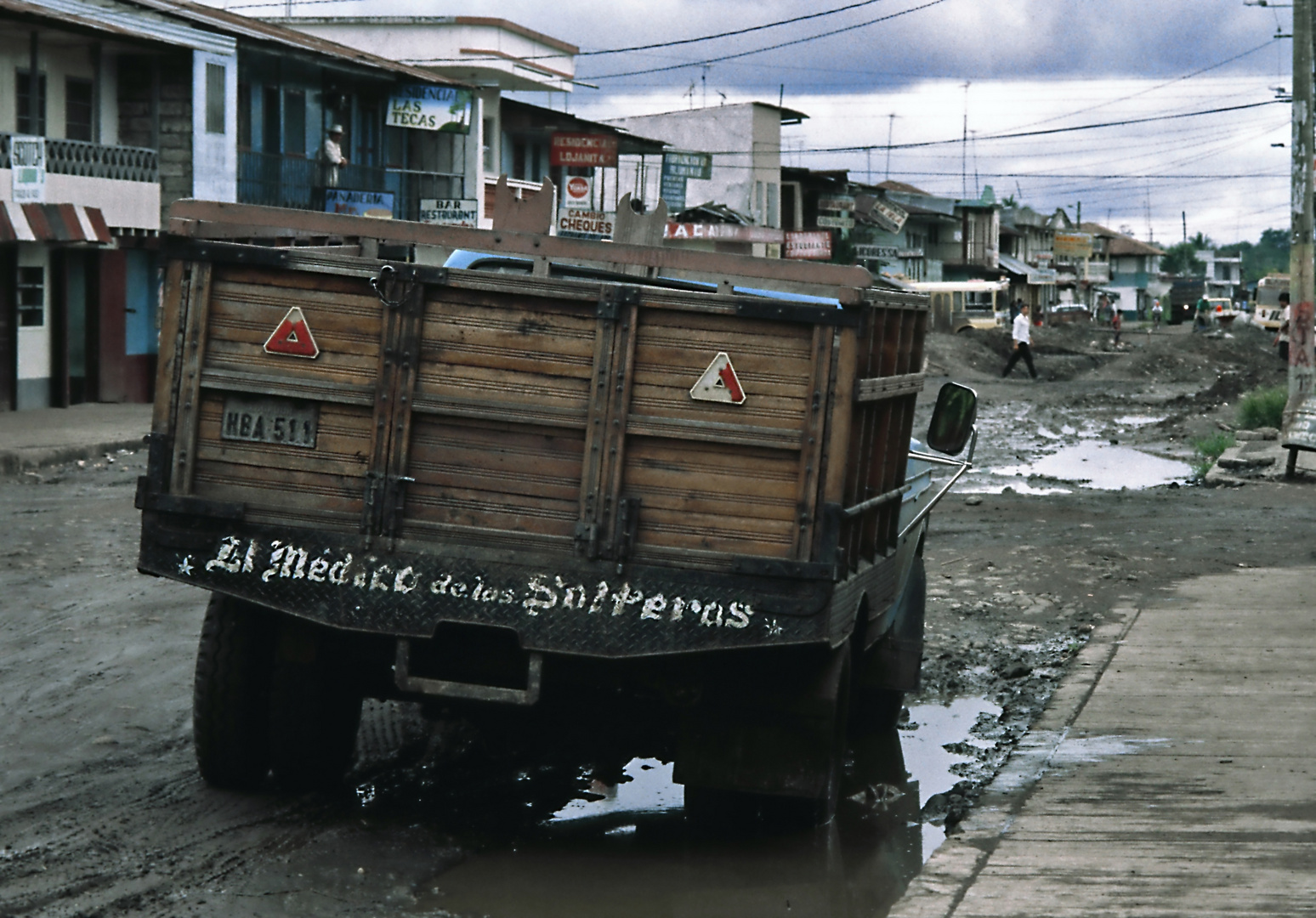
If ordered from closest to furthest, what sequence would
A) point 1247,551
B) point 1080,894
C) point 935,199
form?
point 1080,894
point 1247,551
point 935,199

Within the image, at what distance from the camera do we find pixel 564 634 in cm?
489

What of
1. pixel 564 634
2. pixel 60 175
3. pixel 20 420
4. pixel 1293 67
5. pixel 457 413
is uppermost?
pixel 1293 67

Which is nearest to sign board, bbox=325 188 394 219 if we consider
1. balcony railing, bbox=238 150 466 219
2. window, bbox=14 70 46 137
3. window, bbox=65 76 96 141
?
balcony railing, bbox=238 150 466 219

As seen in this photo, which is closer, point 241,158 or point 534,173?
point 241,158

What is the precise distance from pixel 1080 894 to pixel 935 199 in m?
77.4

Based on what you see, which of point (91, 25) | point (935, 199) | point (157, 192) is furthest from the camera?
point (935, 199)

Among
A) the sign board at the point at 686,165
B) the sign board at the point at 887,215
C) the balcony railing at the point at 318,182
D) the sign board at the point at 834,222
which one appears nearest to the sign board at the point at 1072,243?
the sign board at the point at 887,215

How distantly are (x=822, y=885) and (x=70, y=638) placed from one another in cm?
472

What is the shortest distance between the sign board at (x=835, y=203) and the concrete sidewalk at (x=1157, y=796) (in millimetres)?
56016

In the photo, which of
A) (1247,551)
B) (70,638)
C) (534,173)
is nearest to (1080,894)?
(70,638)

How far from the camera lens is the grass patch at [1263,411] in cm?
2541

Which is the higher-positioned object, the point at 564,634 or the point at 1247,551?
the point at 564,634

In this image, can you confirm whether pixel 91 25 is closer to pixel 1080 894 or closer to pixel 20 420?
pixel 20 420

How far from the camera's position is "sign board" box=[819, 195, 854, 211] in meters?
63.9
